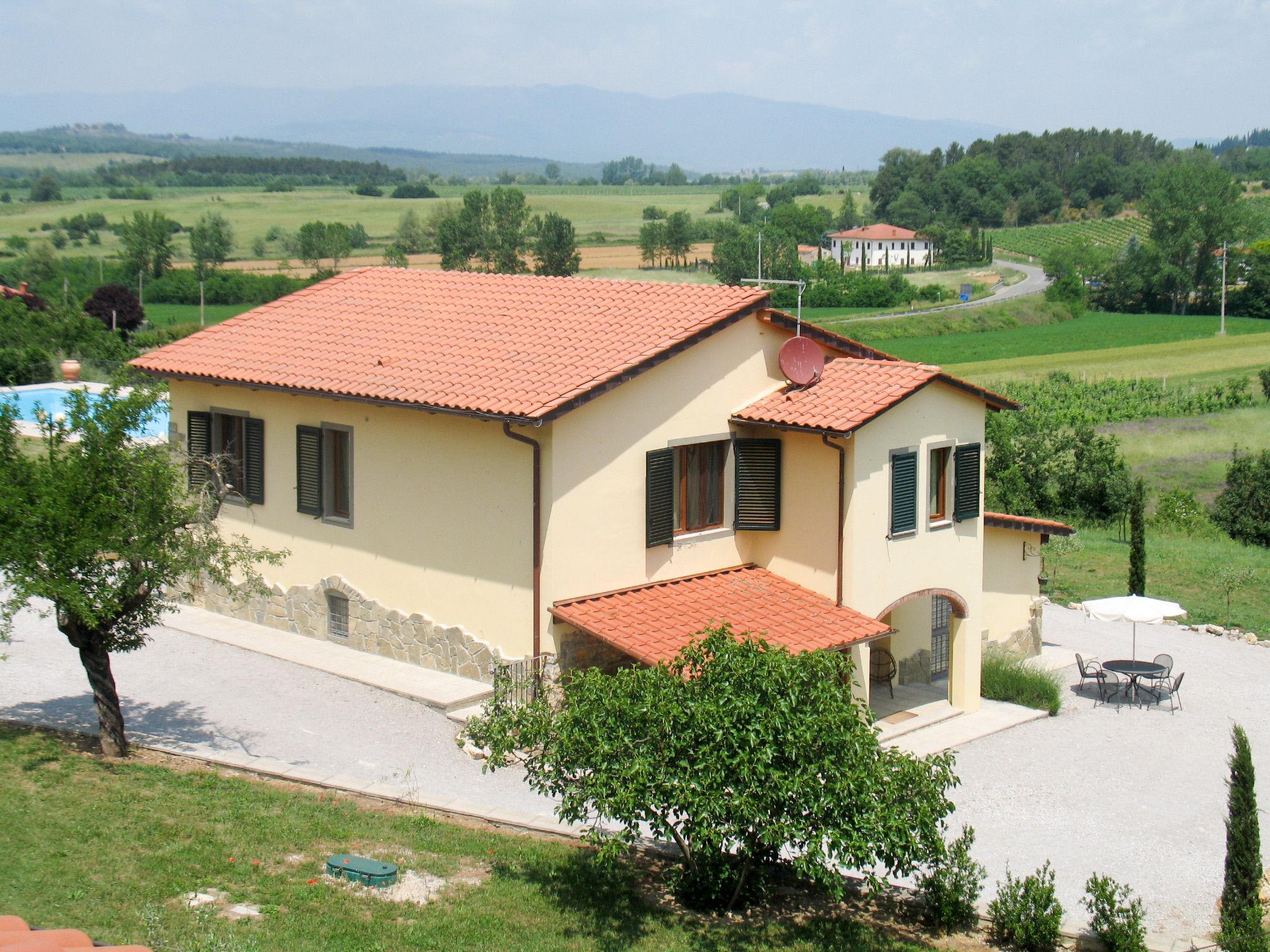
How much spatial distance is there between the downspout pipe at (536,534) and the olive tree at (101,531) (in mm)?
3728

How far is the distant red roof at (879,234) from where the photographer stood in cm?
13588

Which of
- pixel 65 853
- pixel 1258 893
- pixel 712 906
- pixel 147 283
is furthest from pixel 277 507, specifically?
pixel 147 283

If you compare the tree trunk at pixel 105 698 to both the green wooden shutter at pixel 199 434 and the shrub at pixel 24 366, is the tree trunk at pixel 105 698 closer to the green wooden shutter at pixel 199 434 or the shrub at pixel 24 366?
the green wooden shutter at pixel 199 434

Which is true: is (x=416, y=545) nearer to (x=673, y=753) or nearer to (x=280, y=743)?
(x=280, y=743)

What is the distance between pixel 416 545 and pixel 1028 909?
976cm

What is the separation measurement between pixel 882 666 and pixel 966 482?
131 inches

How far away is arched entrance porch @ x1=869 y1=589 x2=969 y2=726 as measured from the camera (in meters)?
20.3

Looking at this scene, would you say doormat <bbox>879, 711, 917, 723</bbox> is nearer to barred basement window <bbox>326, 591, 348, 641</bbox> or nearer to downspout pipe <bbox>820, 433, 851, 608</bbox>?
downspout pipe <bbox>820, 433, 851, 608</bbox>

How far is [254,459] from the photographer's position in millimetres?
21016

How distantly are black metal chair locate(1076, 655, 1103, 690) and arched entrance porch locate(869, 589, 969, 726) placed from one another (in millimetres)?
2147

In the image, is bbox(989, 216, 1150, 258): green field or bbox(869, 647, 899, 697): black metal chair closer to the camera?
bbox(869, 647, 899, 697): black metal chair

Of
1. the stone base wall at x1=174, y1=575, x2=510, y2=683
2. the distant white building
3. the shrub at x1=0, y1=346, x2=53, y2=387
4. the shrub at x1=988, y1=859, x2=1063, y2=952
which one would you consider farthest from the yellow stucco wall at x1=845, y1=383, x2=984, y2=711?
the distant white building

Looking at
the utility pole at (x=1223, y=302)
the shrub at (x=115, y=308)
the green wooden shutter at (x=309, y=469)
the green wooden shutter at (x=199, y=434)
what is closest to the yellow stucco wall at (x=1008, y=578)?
the green wooden shutter at (x=309, y=469)

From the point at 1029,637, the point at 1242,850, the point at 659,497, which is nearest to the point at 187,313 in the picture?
the point at 1029,637
